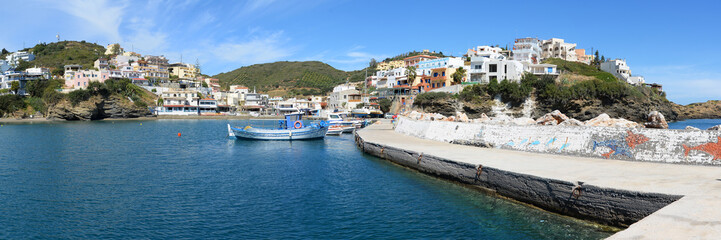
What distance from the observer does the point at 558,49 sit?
345 ft

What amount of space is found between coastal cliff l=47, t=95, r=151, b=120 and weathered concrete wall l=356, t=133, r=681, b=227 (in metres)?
88.9

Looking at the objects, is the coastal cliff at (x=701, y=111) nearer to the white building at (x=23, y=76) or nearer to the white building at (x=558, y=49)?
the white building at (x=558, y=49)

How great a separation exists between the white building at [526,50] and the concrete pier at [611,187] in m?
70.5

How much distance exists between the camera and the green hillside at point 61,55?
118 metres

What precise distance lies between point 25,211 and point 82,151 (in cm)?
1975

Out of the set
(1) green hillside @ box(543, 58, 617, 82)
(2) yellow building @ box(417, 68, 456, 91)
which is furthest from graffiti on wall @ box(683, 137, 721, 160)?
(1) green hillside @ box(543, 58, 617, 82)

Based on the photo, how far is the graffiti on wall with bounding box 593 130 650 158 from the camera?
15.6 m

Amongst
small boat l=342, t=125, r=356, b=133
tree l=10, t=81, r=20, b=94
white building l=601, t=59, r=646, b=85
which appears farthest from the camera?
tree l=10, t=81, r=20, b=94

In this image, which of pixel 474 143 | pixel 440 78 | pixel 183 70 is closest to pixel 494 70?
pixel 440 78

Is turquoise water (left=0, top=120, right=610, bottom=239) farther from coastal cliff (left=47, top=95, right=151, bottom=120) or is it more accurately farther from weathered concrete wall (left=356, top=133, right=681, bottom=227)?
coastal cliff (left=47, top=95, right=151, bottom=120)

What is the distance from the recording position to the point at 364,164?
24.5 meters

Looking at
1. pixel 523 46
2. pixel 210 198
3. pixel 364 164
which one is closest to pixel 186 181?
pixel 210 198

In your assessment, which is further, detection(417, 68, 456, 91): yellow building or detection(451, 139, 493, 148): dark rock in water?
detection(417, 68, 456, 91): yellow building

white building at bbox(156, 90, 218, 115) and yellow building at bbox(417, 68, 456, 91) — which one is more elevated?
yellow building at bbox(417, 68, 456, 91)
